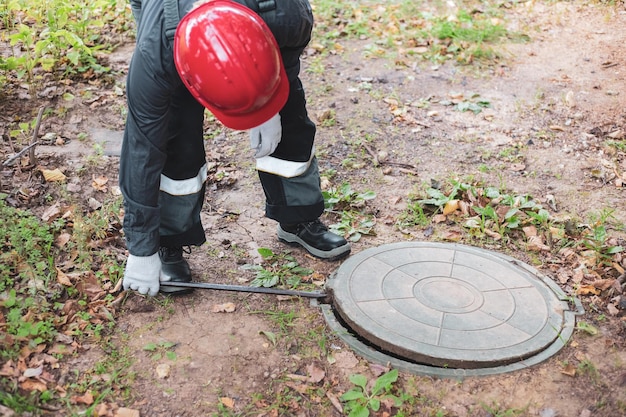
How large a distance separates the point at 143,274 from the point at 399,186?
5.87 feet

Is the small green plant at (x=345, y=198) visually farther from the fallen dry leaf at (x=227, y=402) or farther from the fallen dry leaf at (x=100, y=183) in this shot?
the fallen dry leaf at (x=227, y=402)

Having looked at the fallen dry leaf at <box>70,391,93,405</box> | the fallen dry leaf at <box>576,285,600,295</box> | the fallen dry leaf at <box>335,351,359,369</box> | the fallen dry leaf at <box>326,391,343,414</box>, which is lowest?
the fallen dry leaf at <box>576,285,600,295</box>

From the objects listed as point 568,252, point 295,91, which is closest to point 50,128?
point 295,91

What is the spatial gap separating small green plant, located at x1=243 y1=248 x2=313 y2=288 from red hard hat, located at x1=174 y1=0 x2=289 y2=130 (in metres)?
1.07

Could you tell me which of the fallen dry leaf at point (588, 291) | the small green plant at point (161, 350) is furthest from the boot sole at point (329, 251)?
the fallen dry leaf at point (588, 291)

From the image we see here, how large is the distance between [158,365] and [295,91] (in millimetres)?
1354

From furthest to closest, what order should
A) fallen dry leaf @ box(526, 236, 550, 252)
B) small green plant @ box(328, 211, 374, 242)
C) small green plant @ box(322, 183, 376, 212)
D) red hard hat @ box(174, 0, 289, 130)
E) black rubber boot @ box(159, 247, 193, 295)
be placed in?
small green plant @ box(322, 183, 376, 212)
small green plant @ box(328, 211, 374, 242)
fallen dry leaf @ box(526, 236, 550, 252)
black rubber boot @ box(159, 247, 193, 295)
red hard hat @ box(174, 0, 289, 130)

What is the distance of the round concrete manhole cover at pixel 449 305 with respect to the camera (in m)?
2.63

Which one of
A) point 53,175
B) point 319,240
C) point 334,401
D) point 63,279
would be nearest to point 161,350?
point 63,279

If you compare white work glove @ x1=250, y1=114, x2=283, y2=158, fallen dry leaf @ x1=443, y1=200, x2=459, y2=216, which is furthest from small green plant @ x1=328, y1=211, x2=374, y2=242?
white work glove @ x1=250, y1=114, x2=283, y2=158

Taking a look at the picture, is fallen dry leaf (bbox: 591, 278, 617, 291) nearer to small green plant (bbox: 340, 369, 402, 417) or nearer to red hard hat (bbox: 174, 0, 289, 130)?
small green plant (bbox: 340, 369, 402, 417)

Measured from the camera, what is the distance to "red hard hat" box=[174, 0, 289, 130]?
7.23 ft

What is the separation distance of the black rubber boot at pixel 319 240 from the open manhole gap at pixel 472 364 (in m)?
0.11

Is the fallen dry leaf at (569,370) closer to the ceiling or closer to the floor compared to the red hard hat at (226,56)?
closer to the floor
